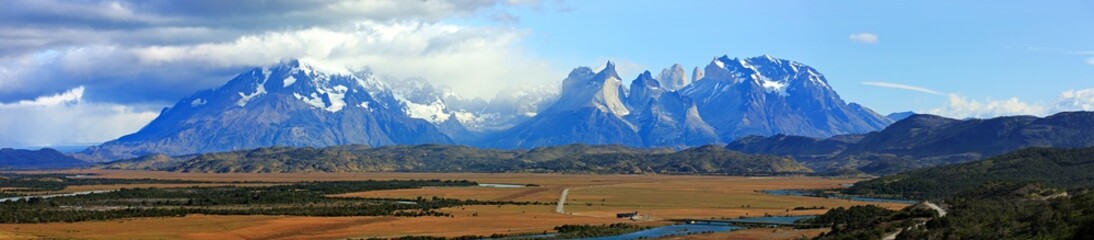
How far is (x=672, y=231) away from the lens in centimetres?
13338

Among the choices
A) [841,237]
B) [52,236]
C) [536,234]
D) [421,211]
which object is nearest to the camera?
[841,237]

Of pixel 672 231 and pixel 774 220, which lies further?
pixel 774 220

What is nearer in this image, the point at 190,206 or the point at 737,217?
the point at 737,217

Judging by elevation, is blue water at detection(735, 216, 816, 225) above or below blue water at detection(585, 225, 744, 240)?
above

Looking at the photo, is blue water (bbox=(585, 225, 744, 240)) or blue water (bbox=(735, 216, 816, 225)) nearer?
blue water (bbox=(585, 225, 744, 240))

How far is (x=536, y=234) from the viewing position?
128 metres

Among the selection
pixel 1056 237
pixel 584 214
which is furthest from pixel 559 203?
pixel 1056 237

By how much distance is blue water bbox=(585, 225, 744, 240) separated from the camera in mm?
125188

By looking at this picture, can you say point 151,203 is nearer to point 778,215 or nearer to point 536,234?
point 536,234

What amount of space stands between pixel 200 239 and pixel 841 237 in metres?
67.3

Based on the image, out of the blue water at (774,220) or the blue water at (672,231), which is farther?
the blue water at (774,220)

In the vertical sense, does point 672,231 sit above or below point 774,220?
below

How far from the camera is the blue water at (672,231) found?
125m

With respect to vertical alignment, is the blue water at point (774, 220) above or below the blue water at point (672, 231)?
above
